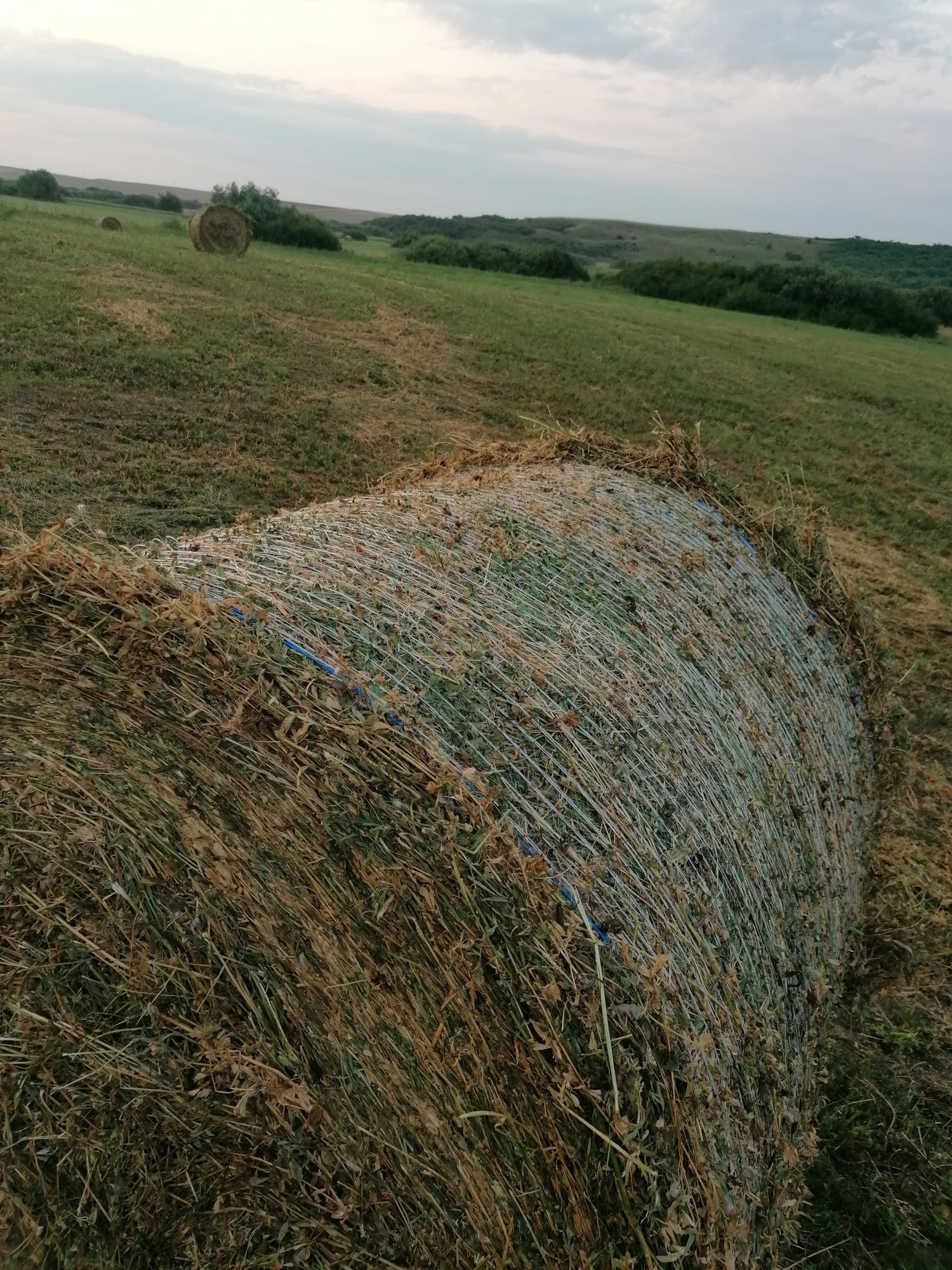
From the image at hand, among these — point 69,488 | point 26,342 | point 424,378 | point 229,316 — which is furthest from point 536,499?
point 229,316

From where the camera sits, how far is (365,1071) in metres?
2.50

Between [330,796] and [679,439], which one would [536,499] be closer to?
[679,439]

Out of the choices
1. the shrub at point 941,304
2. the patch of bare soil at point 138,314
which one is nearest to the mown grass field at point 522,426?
the patch of bare soil at point 138,314

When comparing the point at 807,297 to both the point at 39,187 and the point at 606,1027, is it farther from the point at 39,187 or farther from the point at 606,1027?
the point at 606,1027

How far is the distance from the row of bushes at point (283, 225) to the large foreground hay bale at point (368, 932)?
35758 mm

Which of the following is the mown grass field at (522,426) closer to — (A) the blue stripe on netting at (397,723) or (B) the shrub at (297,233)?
(A) the blue stripe on netting at (397,723)

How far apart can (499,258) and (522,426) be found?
33.3 m

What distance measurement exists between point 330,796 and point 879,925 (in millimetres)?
3587

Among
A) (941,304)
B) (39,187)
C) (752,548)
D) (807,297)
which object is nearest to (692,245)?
(941,304)

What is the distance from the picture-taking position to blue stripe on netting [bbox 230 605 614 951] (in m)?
2.28

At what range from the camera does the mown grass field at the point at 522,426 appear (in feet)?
13.6

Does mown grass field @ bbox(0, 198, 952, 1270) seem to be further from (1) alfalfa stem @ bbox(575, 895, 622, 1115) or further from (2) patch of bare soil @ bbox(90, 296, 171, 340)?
(1) alfalfa stem @ bbox(575, 895, 622, 1115)

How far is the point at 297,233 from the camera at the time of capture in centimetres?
3600

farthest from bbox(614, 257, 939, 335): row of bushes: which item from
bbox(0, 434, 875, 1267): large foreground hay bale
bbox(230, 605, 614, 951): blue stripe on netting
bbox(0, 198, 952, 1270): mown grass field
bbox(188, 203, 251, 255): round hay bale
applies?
bbox(230, 605, 614, 951): blue stripe on netting
